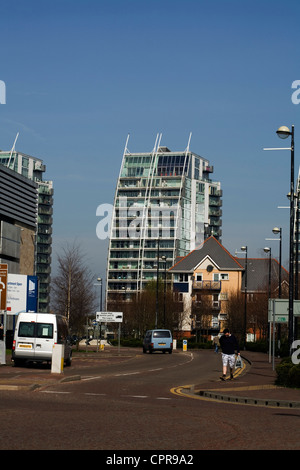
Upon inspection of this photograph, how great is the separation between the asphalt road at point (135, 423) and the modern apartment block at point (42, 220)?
15431cm

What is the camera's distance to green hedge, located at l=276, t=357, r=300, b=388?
73.7ft

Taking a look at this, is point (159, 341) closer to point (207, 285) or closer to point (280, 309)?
point (280, 309)

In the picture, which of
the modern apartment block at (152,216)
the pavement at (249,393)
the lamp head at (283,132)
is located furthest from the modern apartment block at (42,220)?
the pavement at (249,393)

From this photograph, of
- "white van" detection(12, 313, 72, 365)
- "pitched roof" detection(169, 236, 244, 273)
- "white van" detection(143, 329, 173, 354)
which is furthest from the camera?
"pitched roof" detection(169, 236, 244, 273)

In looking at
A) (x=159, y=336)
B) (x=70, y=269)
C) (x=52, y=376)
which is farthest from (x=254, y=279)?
(x=52, y=376)

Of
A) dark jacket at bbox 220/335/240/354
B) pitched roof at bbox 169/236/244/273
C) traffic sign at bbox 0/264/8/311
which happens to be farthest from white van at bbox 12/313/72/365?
pitched roof at bbox 169/236/244/273

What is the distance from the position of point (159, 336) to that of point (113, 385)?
122ft

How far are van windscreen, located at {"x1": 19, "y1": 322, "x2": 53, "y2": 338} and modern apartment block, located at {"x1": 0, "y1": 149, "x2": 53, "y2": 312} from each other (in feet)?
452

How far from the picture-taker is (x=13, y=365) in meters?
35.0

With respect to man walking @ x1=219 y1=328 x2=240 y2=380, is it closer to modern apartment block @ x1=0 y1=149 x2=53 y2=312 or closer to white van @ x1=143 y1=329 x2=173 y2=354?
white van @ x1=143 y1=329 x2=173 y2=354

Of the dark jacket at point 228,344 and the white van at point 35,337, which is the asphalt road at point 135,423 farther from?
the white van at point 35,337

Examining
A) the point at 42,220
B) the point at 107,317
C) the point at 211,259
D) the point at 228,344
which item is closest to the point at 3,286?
the point at 228,344

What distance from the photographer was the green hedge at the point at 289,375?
22469mm

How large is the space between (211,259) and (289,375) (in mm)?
107614
